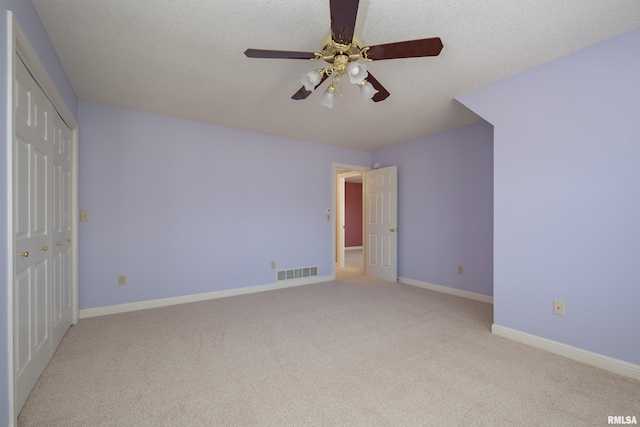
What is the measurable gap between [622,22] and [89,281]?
5.17 m

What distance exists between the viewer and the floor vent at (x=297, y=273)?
448 centimetres

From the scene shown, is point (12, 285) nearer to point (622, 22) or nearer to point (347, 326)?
point (347, 326)

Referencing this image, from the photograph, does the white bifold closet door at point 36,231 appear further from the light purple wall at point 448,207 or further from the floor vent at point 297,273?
the light purple wall at point 448,207

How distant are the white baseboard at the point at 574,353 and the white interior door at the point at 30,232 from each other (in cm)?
351

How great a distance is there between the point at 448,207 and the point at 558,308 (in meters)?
2.08

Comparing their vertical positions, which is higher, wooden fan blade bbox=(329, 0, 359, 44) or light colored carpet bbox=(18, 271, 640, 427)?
wooden fan blade bbox=(329, 0, 359, 44)

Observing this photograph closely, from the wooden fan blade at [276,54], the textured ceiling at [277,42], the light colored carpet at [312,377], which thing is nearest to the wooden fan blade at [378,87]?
the textured ceiling at [277,42]

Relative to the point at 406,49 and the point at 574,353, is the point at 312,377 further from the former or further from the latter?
the point at 406,49

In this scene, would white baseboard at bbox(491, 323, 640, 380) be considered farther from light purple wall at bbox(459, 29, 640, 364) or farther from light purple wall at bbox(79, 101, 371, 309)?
light purple wall at bbox(79, 101, 371, 309)

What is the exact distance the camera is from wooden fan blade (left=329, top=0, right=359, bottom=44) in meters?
1.36

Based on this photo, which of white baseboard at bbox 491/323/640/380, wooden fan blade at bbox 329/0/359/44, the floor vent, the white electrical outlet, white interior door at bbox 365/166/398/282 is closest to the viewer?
wooden fan blade at bbox 329/0/359/44

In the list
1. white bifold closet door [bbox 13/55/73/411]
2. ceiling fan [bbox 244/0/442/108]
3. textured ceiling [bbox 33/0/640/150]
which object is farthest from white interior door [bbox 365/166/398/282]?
white bifold closet door [bbox 13/55/73/411]

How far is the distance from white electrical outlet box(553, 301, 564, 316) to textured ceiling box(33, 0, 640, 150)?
1.99 metres

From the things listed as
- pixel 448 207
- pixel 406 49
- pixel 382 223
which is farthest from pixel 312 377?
pixel 382 223
